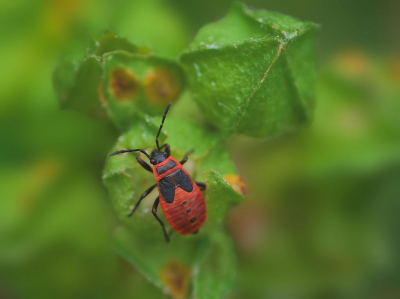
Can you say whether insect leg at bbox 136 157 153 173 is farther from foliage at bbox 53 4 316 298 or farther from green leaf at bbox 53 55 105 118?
green leaf at bbox 53 55 105 118

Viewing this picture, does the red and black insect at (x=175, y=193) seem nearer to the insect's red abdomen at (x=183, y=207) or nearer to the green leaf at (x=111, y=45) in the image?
the insect's red abdomen at (x=183, y=207)

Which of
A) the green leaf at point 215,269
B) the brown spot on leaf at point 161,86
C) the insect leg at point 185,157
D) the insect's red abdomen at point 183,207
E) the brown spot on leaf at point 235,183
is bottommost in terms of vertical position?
the green leaf at point 215,269

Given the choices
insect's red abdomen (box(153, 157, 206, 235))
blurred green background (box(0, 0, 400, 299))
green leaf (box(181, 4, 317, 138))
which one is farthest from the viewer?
blurred green background (box(0, 0, 400, 299))

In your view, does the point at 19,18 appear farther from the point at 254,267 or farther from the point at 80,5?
the point at 254,267

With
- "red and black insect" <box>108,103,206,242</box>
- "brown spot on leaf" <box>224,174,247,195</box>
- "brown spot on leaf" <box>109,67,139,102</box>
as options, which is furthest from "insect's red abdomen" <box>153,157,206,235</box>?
"brown spot on leaf" <box>109,67,139,102</box>

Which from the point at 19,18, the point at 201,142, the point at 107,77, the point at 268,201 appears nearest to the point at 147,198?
the point at 201,142

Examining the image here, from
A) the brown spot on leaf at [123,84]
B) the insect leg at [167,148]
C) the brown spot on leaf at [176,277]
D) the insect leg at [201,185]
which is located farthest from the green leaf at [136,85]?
the brown spot on leaf at [176,277]
